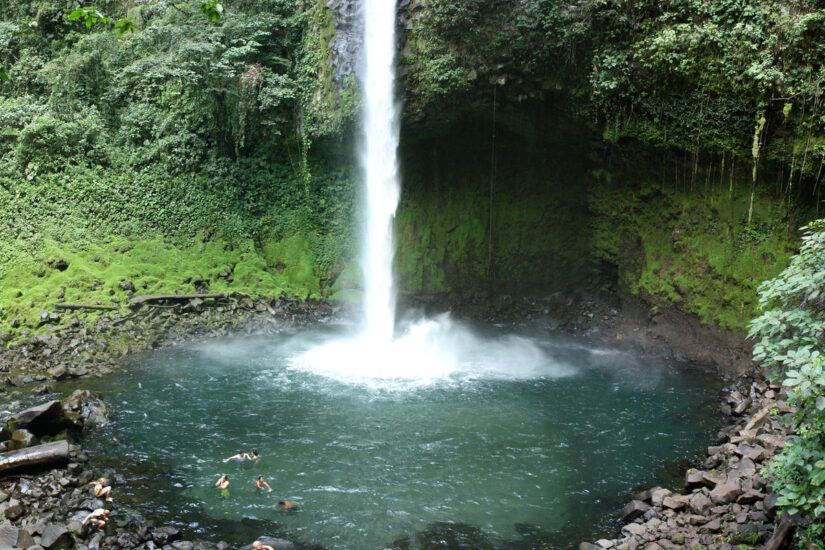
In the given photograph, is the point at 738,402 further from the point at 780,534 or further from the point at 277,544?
the point at 277,544

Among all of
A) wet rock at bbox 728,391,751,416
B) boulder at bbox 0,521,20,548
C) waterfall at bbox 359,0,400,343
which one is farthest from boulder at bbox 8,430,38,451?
wet rock at bbox 728,391,751,416

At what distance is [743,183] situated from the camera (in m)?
12.8

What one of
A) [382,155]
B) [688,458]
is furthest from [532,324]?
[688,458]

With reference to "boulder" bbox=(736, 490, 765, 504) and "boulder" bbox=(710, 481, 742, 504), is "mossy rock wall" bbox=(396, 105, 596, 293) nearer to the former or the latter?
"boulder" bbox=(710, 481, 742, 504)

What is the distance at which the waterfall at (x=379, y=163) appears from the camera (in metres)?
15.1

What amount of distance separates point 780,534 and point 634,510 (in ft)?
6.30

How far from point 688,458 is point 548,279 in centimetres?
960

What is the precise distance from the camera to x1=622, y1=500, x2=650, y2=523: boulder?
7059mm

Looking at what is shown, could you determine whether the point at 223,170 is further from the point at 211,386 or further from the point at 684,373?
the point at 684,373

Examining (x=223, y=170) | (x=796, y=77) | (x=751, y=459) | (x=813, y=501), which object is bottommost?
(x=751, y=459)

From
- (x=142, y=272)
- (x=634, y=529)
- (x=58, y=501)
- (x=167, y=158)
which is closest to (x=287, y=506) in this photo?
(x=58, y=501)

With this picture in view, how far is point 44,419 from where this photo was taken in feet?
27.7

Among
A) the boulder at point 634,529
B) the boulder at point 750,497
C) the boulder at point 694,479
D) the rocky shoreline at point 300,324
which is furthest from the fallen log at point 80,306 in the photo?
the boulder at point 750,497

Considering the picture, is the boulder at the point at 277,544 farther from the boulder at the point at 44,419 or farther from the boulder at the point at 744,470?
the boulder at the point at 744,470
